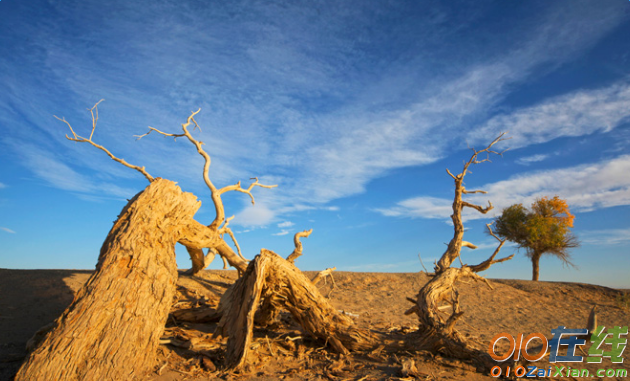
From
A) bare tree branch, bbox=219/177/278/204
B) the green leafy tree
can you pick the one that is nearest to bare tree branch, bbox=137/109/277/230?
bare tree branch, bbox=219/177/278/204

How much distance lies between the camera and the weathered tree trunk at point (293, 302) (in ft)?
21.7

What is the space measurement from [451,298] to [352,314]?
3.32 meters

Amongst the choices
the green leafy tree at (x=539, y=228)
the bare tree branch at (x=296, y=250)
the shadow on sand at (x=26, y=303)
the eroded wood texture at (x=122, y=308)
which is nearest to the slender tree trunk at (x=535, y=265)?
the green leafy tree at (x=539, y=228)

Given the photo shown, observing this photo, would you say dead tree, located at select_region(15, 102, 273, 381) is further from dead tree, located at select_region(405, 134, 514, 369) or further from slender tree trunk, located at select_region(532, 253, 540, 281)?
slender tree trunk, located at select_region(532, 253, 540, 281)

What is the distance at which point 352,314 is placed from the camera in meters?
9.93

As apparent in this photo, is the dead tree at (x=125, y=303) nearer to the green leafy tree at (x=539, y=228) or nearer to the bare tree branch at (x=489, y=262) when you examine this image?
the bare tree branch at (x=489, y=262)

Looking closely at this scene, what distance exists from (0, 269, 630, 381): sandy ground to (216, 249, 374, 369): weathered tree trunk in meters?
0.30

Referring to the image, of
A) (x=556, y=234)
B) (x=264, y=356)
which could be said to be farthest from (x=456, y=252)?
(x=556, y=234)

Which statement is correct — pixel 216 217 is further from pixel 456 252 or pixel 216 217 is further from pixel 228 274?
pixel 456 252

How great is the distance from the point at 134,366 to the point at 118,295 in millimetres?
1126

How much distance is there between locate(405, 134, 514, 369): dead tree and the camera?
20.5ft

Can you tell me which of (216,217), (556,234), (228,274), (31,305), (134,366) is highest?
(556,234)

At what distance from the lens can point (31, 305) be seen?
900 cm

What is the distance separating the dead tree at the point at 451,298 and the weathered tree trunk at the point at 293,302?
1049 millimetres
